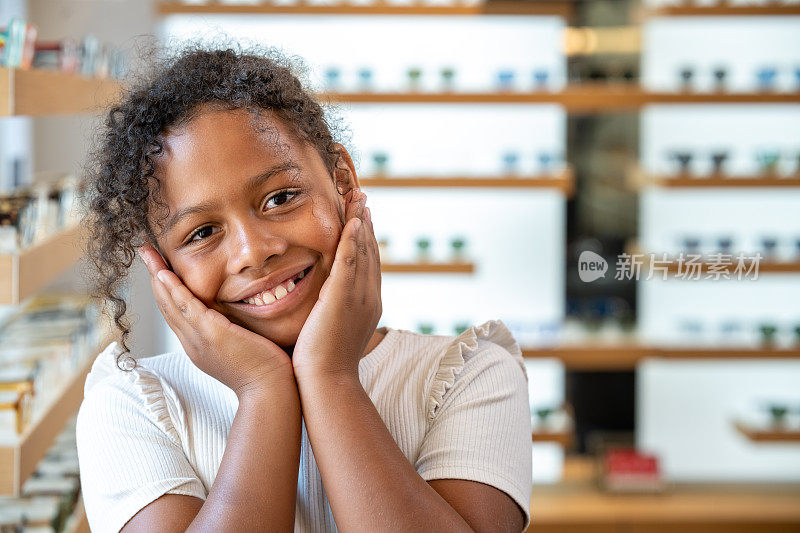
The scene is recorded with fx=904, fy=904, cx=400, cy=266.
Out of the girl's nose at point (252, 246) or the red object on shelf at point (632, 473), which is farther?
the red object on shelf at point (632, 473)

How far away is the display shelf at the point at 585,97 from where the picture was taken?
3613mm

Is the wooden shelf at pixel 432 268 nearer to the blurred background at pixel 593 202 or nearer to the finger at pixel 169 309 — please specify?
the blurred background at pixel 593 202

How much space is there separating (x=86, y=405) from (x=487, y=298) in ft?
10.1

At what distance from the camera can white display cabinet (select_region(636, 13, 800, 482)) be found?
3871mm

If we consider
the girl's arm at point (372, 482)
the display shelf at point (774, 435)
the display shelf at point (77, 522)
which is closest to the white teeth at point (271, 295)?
the girl's arm at point (372, 482)

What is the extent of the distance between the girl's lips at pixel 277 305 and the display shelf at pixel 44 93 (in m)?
0.48

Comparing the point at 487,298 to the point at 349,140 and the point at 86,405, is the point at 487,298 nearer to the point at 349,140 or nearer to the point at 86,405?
the point at 349,140

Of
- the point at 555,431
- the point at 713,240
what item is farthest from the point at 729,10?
the point at 555,431

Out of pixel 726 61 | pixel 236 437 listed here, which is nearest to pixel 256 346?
pixel 236 437

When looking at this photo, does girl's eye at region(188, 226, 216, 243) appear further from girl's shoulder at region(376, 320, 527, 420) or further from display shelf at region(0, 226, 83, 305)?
display shelf at region(0, 226, 83, 305)

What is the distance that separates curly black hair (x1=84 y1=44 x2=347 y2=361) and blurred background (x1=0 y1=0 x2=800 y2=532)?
245cm

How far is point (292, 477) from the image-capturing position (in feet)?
3.01

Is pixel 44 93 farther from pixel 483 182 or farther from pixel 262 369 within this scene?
pixel 483 182

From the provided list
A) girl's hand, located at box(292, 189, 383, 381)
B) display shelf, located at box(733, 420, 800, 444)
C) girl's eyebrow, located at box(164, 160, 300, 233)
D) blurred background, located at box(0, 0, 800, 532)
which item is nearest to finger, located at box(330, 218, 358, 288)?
girl's hand, located at box(292, 189, 383, 381)
